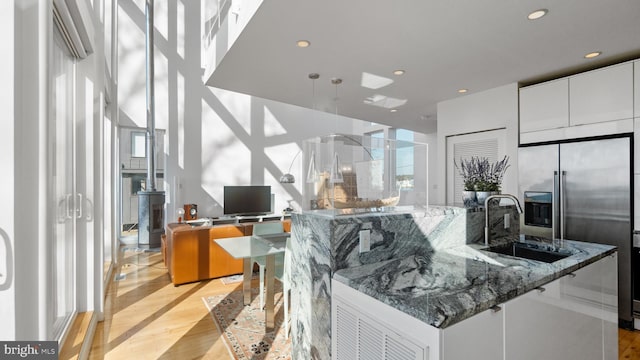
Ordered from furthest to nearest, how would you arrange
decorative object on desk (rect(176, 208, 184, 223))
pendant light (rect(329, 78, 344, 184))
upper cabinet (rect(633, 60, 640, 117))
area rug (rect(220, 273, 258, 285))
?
decorative object on desk (rect(176, 208, 184, 223)) → area rug (rect(220, 273, 258, 285)) → upper cabinet (rect(633, 60, 640, 117)) → pendant light (rect(329, 78, 344, 184))

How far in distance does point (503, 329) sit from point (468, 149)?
3.43 meters

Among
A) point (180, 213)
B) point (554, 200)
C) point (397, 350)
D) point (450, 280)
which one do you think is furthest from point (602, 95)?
point (180, 213)

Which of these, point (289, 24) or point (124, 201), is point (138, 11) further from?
point (289, 24)

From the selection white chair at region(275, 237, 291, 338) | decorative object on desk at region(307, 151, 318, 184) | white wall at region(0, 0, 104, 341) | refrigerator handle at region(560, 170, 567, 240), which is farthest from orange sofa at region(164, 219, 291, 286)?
refrigerator handle at region(560, 170, 567, 240)

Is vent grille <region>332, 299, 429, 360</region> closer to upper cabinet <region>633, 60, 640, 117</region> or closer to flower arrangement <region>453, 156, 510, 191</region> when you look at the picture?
flower arrangement <region>453, 156, 510, 191</region>

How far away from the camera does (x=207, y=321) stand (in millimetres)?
2867

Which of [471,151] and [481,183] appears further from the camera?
[471,151]

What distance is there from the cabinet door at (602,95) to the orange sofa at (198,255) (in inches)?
163

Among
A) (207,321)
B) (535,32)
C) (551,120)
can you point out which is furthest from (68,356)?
(551,120)

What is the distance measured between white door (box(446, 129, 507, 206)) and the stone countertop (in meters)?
2.19

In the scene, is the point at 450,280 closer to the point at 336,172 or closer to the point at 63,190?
the point at 336,172

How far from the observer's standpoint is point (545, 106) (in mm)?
3373

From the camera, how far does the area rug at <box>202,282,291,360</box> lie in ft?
7.75

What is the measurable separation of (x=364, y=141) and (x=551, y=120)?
2709mm
